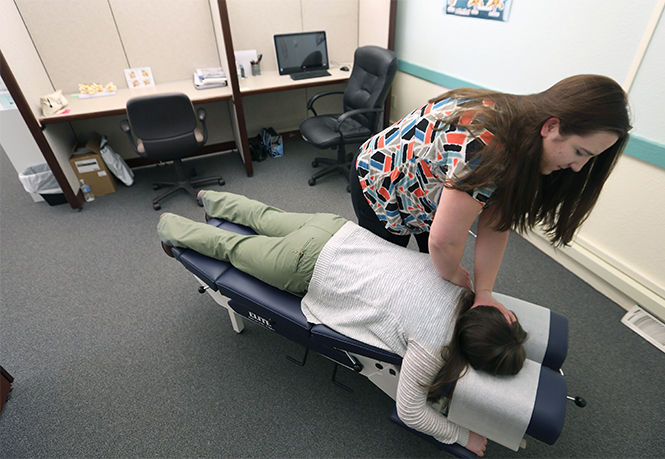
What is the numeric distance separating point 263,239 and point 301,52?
7.04ft

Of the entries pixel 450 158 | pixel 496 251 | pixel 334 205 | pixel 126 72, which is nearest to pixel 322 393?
pixel 496 251

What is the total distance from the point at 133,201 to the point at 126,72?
3.14 ft

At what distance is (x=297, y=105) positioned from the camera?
332cm

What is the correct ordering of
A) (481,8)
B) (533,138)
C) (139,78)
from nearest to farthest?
(533,138) → (481,8) → (139,78)

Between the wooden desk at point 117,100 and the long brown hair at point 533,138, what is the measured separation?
1993mm

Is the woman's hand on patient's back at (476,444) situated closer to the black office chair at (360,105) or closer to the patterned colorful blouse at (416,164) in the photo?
the patterned colorful blouse at (416,164)

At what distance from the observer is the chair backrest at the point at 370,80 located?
223 cm

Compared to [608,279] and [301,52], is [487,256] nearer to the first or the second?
[608,279]

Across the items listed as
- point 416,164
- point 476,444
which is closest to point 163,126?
point 416,164

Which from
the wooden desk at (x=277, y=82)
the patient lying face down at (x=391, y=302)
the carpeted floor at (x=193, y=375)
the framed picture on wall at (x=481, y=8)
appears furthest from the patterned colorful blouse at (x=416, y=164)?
the wooden desk at (x=277, y=82)

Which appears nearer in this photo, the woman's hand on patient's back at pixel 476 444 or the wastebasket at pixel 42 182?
the woman's hand on patient's back at pixel 476 444

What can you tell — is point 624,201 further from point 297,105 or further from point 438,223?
point 297,105

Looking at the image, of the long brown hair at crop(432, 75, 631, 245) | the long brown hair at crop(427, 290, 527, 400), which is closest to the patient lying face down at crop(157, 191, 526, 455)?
the long brown hair at crop(427, 290, 527, 400)

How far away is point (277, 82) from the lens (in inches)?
106
